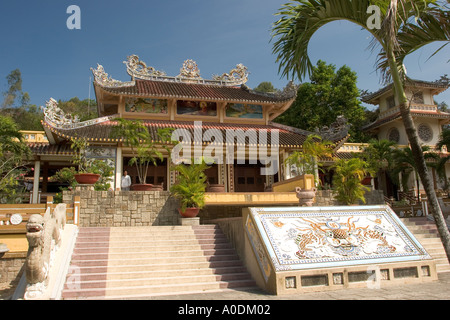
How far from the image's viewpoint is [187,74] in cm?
2047

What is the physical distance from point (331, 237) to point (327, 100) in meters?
20.6

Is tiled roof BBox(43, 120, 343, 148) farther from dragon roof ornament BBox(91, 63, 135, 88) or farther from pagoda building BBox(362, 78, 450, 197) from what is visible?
pagoda building BBox(362, 78, 450, 197)

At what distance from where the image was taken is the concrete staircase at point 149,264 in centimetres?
635

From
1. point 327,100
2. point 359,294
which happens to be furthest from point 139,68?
point 359,294

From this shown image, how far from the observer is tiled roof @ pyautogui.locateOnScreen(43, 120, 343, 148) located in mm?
14773

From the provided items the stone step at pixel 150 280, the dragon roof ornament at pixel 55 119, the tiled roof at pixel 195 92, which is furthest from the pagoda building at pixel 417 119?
the stone step at pixel 150 280

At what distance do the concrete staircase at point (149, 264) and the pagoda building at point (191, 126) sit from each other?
7149 millimetres

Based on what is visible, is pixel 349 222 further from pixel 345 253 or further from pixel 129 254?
pixel 129 254

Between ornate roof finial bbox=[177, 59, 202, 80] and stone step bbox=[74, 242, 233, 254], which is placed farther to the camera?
ornate roof finial bbox=[177, 59, 202, 80]

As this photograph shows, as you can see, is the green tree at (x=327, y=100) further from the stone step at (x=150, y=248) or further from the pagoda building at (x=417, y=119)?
the stone step at (x=150, y=248)


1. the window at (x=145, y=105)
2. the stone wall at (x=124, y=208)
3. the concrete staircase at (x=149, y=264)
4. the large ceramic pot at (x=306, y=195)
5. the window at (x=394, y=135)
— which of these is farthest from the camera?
the window at (x=394, y=135)

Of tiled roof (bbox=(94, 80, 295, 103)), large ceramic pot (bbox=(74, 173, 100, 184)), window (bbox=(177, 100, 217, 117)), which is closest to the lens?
large ceramic pot (bbox=(74, 173, 100, 184))

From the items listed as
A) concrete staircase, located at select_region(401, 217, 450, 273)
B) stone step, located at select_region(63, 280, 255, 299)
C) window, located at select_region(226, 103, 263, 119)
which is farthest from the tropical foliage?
window, located at select_region(226, 103, 263, 119)

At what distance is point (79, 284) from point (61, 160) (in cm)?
1303
